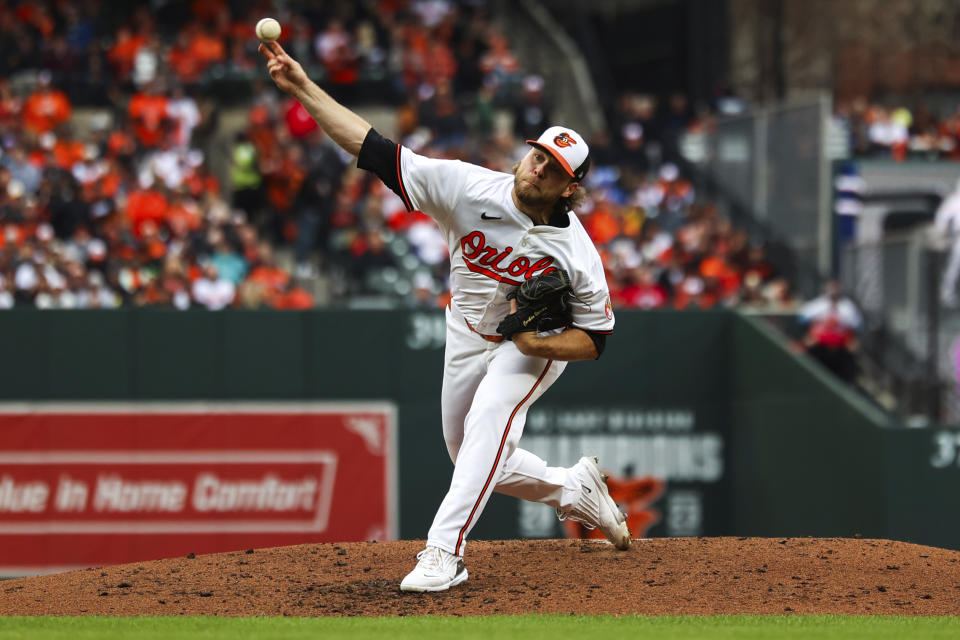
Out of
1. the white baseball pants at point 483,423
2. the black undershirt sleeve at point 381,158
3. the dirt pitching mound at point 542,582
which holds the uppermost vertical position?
the black undershirt sleeve at point 381,158

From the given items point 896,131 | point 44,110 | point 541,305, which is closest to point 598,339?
point 541,305

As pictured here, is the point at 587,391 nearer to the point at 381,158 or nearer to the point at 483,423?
the point at 483,423

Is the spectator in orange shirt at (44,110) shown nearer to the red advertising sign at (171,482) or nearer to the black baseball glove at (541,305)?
the red advertising sign at (171,482)

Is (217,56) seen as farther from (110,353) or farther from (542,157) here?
(542,157)

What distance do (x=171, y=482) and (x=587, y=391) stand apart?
3.74 meters

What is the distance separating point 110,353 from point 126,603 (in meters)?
6.00

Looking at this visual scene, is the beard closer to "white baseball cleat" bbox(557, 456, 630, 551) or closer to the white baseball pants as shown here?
the white baseball pants

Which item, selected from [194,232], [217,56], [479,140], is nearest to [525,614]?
[194,232]

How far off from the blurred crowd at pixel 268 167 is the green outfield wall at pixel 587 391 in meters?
0.95

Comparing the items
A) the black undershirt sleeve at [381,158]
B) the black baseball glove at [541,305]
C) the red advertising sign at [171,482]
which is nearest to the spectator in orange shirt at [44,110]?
the red advertising sign at [171,482]

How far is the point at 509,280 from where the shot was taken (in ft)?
20.8

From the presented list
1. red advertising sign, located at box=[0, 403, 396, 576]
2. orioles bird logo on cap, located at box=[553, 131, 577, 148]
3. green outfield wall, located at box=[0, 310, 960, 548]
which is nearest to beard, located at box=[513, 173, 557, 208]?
orioles bird logo on cap, located at box=[553, 131, 577, 148]

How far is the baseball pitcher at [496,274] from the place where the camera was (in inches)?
Answer: 240

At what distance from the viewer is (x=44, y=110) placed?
16359 millimetres
